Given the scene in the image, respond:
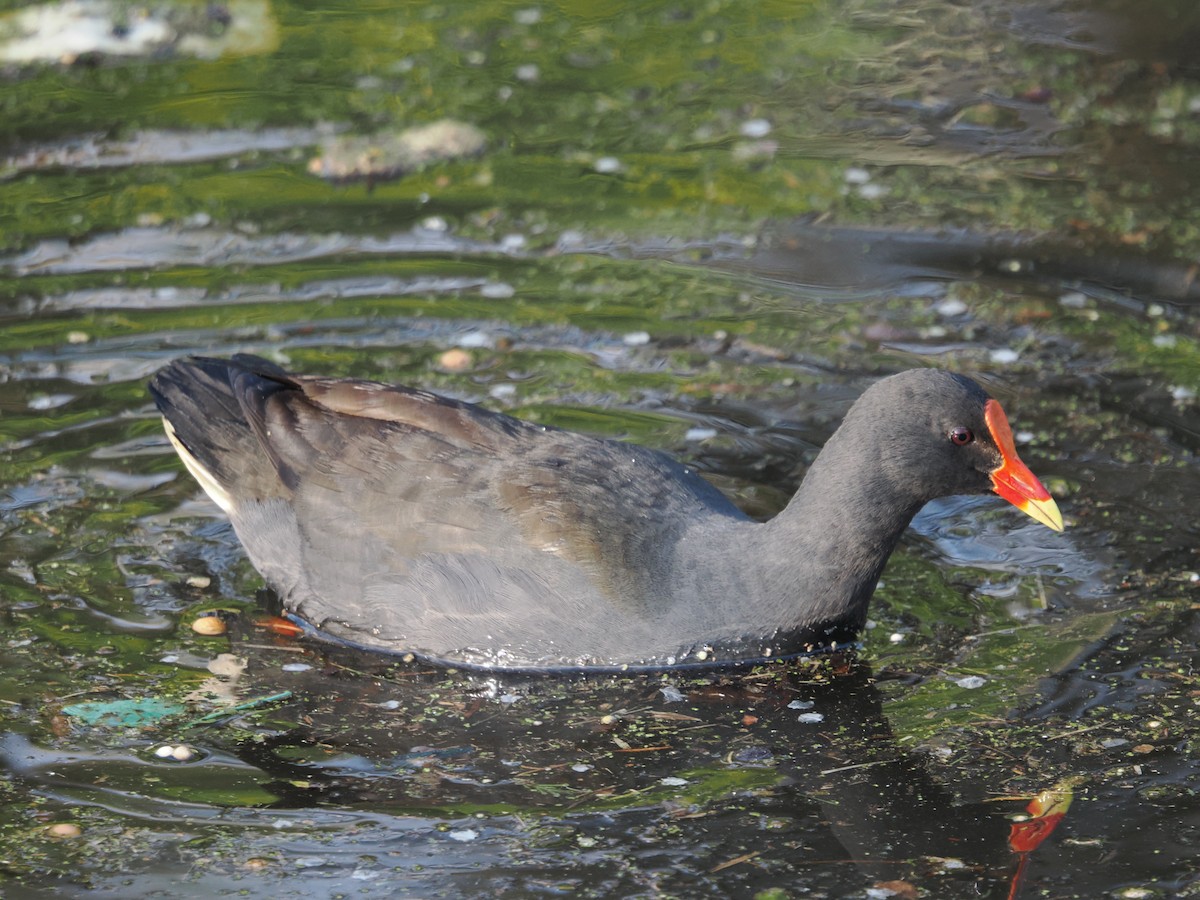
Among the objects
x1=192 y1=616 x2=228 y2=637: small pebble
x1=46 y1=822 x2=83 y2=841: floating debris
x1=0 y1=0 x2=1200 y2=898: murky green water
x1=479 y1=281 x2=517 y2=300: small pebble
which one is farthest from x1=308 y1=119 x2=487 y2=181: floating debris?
x1=46 y1=822 x2=83 y2=841: floating debris

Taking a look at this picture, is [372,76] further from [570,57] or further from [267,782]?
[267,782]

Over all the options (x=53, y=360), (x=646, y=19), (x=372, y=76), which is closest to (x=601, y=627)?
(x=53, y=360)

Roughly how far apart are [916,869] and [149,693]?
93.2 inches

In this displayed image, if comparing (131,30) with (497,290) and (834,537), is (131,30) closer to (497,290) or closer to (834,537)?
(497,290)

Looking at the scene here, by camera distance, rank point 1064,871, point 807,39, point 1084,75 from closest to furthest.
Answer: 1. point 1064,871
2. point 1084,75
3. point 807,39

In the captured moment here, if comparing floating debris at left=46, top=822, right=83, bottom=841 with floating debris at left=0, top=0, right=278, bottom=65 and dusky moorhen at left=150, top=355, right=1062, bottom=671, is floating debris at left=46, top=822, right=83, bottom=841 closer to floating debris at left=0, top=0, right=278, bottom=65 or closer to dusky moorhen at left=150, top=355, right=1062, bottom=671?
dusky moorhen at left=150, top=355, right=1062, bottom=671

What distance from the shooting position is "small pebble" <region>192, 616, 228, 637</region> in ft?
17.7

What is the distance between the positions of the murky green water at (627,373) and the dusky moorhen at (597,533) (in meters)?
0.16

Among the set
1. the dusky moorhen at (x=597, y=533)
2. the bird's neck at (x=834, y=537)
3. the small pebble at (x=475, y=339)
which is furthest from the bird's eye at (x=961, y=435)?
the small pebble at (x=475, y=339)

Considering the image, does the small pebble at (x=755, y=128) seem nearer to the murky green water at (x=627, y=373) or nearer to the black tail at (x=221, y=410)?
the murky green water at (x=627, y=373)

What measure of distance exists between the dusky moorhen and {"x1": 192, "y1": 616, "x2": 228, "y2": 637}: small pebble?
0.32m

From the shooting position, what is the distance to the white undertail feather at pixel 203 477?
569 centimetres

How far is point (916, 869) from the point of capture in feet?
13.9

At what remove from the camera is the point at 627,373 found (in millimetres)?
6969
